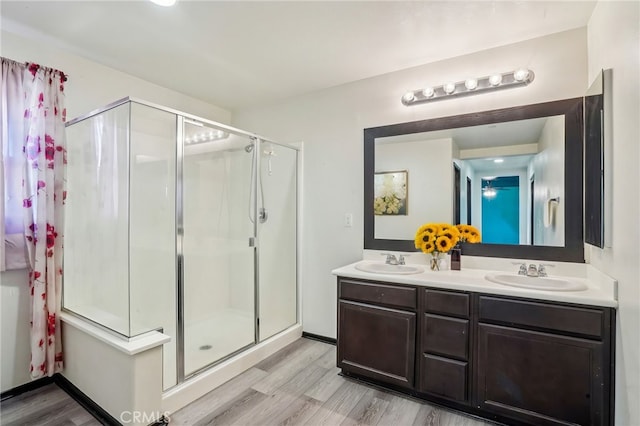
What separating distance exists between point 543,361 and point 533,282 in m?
0.52

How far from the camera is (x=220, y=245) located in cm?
288

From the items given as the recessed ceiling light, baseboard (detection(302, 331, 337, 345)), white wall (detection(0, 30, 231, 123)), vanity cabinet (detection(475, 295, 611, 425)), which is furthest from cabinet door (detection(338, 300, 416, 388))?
white wall (detection(0, 30, 231, 123))

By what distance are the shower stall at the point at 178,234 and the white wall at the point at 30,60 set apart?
257 mm

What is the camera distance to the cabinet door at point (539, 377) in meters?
1.55

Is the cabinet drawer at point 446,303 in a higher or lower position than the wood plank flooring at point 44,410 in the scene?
higher

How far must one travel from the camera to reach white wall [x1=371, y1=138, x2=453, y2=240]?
2.43m

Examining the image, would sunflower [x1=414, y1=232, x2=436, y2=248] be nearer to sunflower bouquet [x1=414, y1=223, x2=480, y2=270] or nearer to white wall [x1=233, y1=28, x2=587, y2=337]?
sunflower bouquet [x1=414, y1=223, x2=480, y2=270]

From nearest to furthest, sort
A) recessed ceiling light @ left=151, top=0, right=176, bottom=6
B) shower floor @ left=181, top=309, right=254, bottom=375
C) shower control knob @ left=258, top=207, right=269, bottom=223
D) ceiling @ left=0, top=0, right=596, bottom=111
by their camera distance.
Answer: recessed ceiling light @ left=151, top=0, right=176, bottom=6
ceiling @ left=0, top=0, right=596, bottom=111
shower floor @ left=181, top=309, right=254, bottom=375
shower control knob @ left=258, top=207, right=269, bottom=223

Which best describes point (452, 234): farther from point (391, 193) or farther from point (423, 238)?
point (391, 193)

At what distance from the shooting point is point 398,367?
208cm

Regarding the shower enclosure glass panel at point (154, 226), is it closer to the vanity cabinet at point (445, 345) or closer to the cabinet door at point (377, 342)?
the cabinet door at point (377, 342)

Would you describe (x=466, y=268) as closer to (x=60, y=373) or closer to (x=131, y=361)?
(x=131, y=361)

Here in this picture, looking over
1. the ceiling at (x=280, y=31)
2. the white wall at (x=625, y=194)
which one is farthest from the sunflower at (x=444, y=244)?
the ceiling at (x=280, y=31)

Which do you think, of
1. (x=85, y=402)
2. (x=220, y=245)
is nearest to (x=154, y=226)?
(x=220, y=245)
